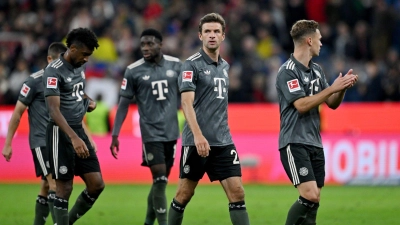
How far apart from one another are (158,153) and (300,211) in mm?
2780

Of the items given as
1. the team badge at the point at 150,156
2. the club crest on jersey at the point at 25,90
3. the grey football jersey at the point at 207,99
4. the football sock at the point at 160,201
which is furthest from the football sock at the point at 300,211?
the club crest on jersey at the point at 25,90

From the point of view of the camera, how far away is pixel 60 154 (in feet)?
29.6

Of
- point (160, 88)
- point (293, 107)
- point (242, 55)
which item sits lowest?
point (293, 107)

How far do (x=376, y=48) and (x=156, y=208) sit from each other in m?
13.4

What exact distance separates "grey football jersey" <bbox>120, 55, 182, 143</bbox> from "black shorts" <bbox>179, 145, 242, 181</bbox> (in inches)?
75.2

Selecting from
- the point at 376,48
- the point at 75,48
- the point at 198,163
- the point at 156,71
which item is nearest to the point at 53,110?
the point at 75,48

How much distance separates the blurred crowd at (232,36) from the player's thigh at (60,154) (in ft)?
37.8

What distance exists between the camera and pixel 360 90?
66.7ft

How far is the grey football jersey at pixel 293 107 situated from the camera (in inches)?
336

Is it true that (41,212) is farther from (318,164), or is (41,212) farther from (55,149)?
(318,164)

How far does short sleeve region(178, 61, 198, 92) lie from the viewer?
871cm

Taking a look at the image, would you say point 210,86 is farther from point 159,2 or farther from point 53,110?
point 159,2

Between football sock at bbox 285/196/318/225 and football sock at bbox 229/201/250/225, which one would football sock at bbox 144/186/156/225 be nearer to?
football sock at bbox 229/201/250/225

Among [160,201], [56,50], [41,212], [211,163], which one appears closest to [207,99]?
[211,163]
